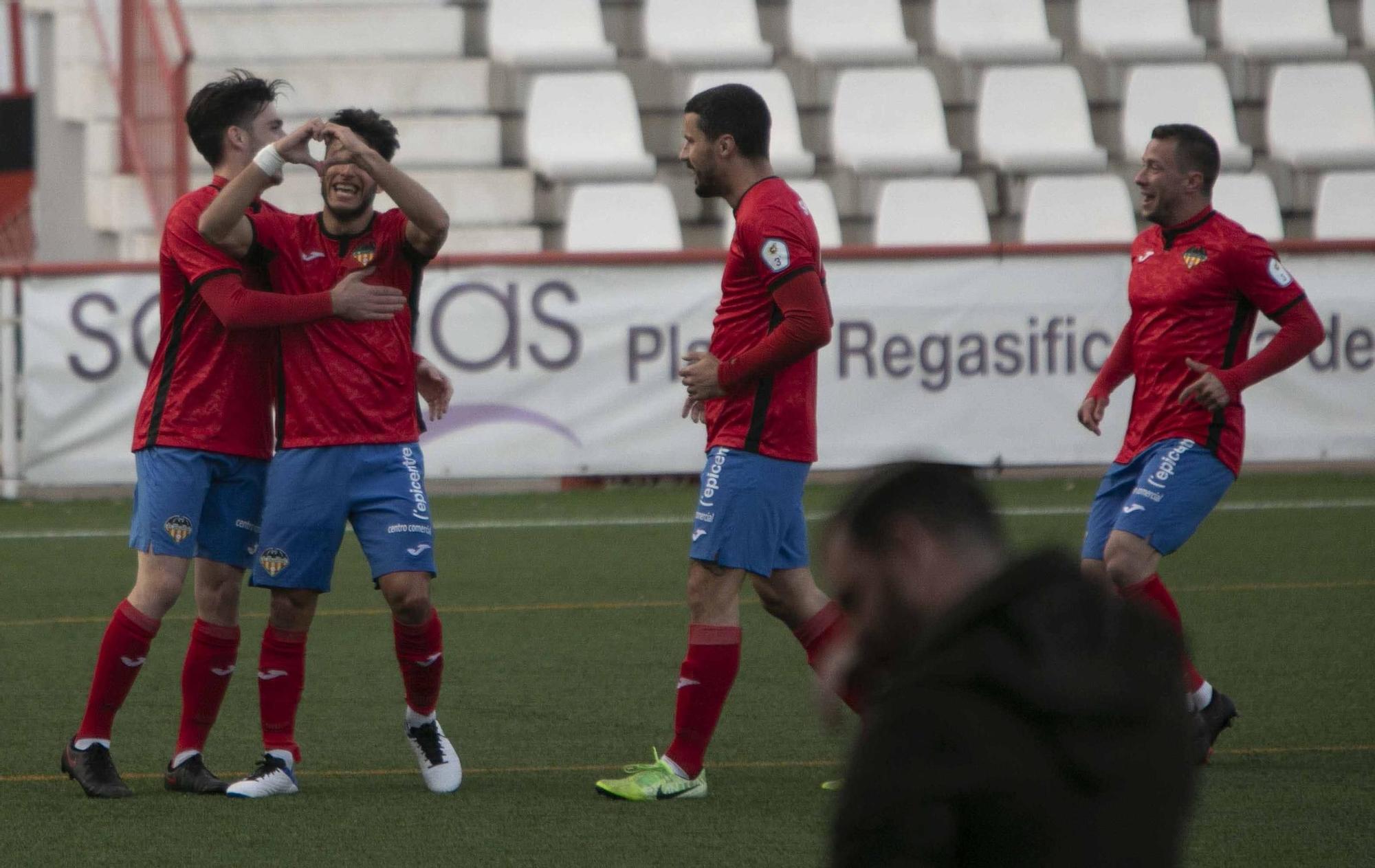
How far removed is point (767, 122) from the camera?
16.3ft

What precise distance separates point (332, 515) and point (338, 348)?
0.43 m

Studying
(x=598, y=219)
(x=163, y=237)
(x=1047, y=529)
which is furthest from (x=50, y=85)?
(x=163, y=237)

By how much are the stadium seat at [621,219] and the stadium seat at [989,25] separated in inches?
134

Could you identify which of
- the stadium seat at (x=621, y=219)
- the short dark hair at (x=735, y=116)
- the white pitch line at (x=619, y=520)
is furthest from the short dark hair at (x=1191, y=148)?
the stadium seat at (x=621, y=219)

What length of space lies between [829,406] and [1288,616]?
436 cm

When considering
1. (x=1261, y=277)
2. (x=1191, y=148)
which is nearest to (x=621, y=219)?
(x=1191, y=148)

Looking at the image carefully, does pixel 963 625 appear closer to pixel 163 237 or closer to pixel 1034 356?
pixel 163 237

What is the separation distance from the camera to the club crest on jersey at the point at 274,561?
4.80 m

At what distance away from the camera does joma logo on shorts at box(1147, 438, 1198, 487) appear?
5.45m

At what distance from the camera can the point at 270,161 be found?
4.66m

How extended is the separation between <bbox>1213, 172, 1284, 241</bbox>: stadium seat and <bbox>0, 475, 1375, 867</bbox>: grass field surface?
4556 mm

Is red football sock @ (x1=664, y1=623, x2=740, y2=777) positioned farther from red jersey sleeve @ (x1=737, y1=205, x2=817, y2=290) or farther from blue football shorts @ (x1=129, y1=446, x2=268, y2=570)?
blue football shorts @ (x1=129, y1=446, x2=268, y2=570)

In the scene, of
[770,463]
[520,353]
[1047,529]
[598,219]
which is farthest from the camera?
[598,219]

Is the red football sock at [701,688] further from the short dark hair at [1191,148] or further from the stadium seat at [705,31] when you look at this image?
the stadium seat at [705,31]
